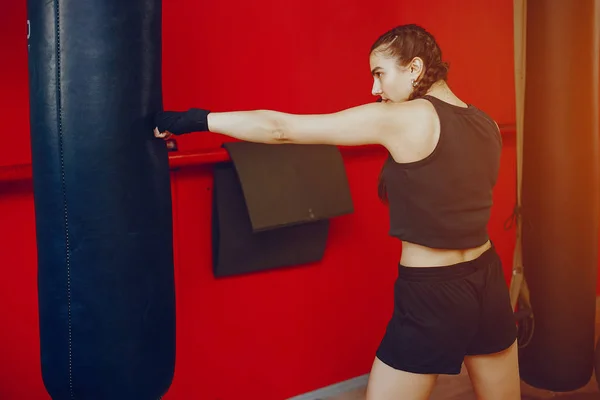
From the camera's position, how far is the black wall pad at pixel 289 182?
202 centimetres

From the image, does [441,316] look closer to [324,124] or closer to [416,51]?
[324,124]

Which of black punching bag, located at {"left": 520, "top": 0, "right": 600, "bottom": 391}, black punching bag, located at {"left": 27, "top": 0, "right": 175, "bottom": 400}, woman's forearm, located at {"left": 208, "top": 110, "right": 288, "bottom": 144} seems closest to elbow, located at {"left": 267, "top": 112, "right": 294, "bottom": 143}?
woman's forearm, located at {"left": 208, "top": 110, "right": 288, "bottom": 144}

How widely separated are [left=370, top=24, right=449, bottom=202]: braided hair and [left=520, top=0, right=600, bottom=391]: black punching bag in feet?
3.05

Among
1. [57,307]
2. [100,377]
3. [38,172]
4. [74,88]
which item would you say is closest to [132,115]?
[74,88]

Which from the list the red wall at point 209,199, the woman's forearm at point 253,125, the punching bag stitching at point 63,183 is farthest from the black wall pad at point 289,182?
the punching bag stitching at point 63,183

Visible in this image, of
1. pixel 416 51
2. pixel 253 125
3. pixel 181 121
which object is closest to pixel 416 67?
pixel 416 51

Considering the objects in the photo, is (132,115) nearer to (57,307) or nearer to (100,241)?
(100,241)

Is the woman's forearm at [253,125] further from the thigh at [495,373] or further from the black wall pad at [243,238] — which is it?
the thigh at [495,373]

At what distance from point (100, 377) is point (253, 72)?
116 centimetres

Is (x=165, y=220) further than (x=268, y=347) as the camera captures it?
No

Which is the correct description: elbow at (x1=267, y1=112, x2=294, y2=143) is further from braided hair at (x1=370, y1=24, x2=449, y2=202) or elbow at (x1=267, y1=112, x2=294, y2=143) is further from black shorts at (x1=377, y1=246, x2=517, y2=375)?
black shorts at (x1=377, y1=246, x2=517, y2=375)

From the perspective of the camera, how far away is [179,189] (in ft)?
6.68

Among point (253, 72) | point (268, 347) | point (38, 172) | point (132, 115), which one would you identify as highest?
point (253, 72)

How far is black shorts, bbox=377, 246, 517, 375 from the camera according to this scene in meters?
1.56
